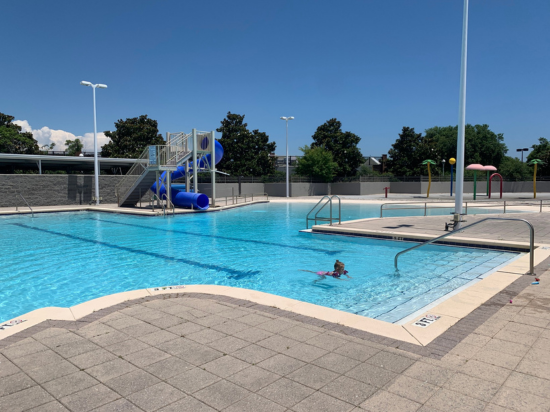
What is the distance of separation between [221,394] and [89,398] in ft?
3.35

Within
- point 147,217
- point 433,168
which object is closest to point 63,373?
point 147,217

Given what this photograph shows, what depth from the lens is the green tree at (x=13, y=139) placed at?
45406 millimetres

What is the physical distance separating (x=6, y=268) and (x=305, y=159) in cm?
3966

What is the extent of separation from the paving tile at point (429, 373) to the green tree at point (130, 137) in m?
47.1

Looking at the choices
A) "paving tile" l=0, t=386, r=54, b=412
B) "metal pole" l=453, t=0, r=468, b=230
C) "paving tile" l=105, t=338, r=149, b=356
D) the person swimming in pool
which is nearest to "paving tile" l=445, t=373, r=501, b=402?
"paving tile" l=105, t=338, r=149, b=356

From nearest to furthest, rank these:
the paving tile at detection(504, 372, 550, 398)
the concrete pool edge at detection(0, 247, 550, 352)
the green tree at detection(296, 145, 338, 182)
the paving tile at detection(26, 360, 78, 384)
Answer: the paving tile at detection(504, 372, 550, 398) < the paving tile at detection(26, 360, 78, 384) < the concrete pool edge at detection(0, 247, 550, 352) < the green tree at detection(296, 145, 338, 182)

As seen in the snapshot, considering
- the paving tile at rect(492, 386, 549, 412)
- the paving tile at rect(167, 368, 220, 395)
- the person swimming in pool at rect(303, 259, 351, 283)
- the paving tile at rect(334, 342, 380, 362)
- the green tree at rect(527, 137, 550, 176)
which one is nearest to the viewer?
the paving tile at rect(492, 386, 549, 412)

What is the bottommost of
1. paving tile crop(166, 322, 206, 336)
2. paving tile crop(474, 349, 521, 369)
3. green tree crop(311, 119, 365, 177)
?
paving tile crop(166, 322, 206, 336)

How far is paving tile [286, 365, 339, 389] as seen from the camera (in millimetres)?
3389

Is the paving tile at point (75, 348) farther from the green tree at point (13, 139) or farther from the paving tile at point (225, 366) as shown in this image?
the green tree at point (13, 139)

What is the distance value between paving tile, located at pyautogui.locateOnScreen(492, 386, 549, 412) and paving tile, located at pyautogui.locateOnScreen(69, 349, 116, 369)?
337 centimetres

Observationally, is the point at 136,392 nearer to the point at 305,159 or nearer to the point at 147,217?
the point at 147,217

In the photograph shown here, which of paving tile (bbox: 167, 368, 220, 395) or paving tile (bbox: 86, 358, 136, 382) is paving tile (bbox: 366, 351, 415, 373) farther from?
paving tile (bbox: 86, 358, 136, 382)

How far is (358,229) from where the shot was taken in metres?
13.9
